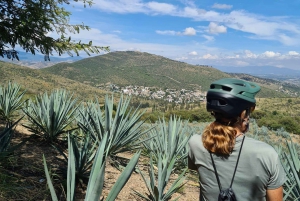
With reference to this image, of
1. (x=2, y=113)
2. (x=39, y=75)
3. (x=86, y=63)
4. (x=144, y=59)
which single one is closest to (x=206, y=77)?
(x=144, y=59)

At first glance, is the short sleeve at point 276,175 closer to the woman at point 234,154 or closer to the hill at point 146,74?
the woman at point 234,154

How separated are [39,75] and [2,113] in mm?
67282

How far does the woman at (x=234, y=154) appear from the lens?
1401 mm

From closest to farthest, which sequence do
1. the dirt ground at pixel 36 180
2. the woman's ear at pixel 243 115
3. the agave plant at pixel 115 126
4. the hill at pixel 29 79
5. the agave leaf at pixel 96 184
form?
the agave leaf at pixel 96 184
the woman's ear at pixel 243 115
the dirt ground at pixel 36 180
the agave plant at pixel 115 126
the hill at pixel 29 79

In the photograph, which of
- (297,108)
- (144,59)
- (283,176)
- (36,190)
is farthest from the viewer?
(144,59)

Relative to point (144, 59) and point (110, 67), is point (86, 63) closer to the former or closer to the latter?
point (110, 67)

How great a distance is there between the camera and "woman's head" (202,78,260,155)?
148 centimetres

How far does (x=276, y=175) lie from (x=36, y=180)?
2719 millimetres

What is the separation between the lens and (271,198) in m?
1.45

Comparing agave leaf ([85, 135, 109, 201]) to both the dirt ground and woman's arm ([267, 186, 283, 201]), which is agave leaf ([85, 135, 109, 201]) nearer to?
woman's arm ([267, 186, 283, 201])

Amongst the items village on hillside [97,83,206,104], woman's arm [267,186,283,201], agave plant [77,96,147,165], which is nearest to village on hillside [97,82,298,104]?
village on hillside [97,83,206,104]

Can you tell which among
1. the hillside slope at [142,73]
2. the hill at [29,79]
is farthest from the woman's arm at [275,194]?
the hillside slope at [142,73]

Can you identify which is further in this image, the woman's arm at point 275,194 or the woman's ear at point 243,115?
the woman's ear at point 243,115

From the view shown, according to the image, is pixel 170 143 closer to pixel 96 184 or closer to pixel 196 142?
pixel 196 142
